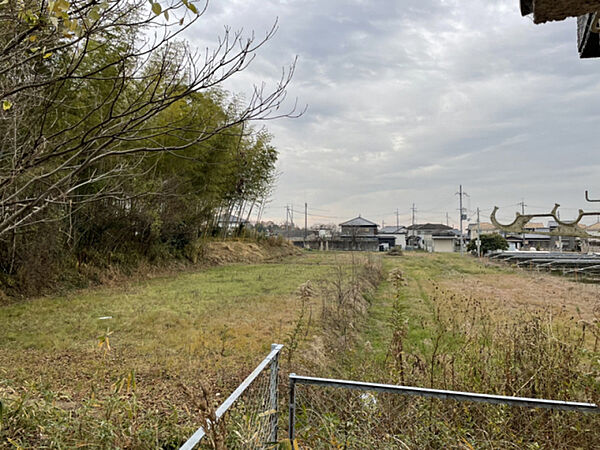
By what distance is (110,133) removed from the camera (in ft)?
5.32

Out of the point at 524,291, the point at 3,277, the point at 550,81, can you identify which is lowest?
the point at 524,291

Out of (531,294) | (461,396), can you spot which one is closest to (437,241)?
(531,294)

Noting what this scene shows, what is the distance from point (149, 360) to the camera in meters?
3.50

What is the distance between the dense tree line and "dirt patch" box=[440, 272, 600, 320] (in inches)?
207

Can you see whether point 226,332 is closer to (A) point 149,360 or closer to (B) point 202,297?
(A) point 149,360

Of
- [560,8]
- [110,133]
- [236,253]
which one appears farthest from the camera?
[236,253]

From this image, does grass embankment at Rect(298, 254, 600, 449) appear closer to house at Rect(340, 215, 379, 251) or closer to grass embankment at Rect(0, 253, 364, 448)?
grass embankment at Rect(0, 253, 364, 448)

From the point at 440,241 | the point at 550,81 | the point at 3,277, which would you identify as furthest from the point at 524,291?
the point at 440,241

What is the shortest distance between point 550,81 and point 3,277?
25.8ft

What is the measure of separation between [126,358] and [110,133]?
264 centimetres

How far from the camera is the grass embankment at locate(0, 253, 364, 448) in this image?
5.90 feet

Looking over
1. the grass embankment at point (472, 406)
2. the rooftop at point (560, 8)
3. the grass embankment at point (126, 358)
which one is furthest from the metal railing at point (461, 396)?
the rooftop at point (560, 8)

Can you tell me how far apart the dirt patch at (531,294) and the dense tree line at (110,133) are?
5.26 meters

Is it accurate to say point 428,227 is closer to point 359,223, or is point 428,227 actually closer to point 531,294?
point 359,223
